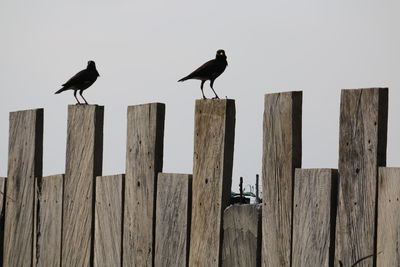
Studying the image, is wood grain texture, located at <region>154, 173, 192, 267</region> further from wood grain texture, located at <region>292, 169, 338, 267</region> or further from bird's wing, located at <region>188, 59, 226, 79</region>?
bird's wing, located at <region>188, 59, 226, 79</region>

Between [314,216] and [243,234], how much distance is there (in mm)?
Answer: 509

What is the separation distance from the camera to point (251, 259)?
4949 millimetres

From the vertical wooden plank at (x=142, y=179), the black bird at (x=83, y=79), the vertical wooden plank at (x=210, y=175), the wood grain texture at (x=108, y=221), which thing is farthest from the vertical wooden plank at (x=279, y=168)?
the black bird at (x=83, y=79)

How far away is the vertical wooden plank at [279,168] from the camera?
4746mm

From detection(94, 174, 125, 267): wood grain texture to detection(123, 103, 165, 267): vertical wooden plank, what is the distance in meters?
0.06

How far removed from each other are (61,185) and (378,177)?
2.46 m

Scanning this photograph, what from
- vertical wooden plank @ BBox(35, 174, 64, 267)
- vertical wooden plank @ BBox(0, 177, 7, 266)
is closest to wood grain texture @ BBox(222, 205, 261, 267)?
vertical wooden plank @ BBox(35, 174, 64, 267)

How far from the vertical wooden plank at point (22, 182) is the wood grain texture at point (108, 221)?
769 mm

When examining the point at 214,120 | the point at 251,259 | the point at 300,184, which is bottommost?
the point at 251,259

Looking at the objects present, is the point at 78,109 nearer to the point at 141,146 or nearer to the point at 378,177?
the point at 141,146

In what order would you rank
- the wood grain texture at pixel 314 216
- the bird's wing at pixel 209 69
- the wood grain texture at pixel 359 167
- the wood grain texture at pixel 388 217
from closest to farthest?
the wood grain texture at pixel 388 217 < the wood grain texture at pixel 359 167 < the wood grain texture at pixel 314 216 < the bird's wing at pixel 209 69

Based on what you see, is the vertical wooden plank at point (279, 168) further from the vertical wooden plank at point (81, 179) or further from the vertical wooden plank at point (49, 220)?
the vertical wooden plank at point (49, 220)

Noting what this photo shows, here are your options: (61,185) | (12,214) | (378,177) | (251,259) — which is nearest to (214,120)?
(251,259)

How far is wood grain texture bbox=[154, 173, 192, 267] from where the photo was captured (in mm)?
5309
